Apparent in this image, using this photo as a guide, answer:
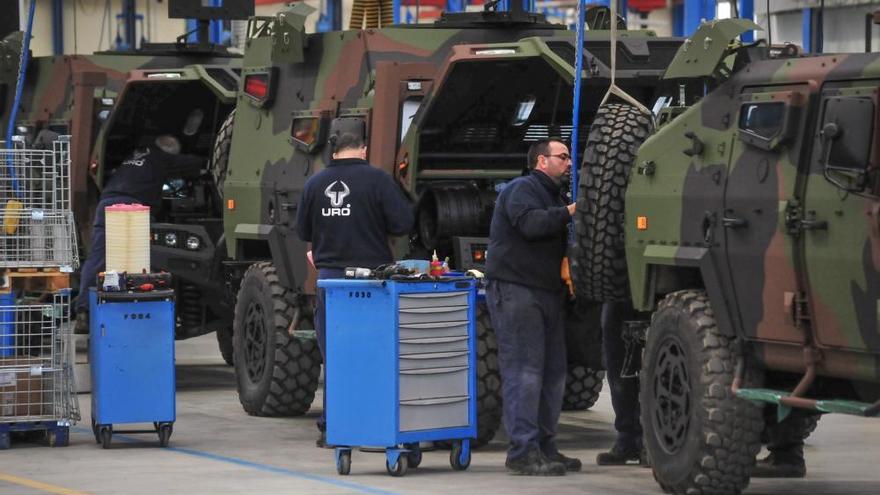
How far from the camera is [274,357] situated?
1354cm

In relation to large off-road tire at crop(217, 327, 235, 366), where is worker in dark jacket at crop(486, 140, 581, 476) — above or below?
above

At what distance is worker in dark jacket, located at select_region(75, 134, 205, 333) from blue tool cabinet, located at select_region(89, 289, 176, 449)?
346 cm

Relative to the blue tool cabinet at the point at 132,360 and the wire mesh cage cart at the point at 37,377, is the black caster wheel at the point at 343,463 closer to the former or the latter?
the blue tool cabinet at the point at 132,360

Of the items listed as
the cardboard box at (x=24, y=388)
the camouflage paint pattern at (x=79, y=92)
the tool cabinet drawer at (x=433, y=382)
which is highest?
the camouflage paint pattern at (x=79, y=92)

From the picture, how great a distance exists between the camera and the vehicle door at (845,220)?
828cm

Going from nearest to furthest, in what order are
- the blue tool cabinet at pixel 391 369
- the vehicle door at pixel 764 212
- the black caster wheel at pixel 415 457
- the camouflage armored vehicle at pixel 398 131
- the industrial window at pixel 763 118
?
the vehicle door at pixel 764 212, the industrial window at pixel 763 118, the blue tool cabinet at pixel 391 369, the black caster wheel at pixel 415 457, the camouflage armored vehicle at pixel 398 131

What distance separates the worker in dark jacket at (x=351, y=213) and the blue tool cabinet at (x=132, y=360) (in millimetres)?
1024

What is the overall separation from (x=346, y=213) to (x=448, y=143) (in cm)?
159

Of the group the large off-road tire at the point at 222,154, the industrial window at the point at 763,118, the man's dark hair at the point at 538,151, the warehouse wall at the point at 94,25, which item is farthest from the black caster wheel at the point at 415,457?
the warehouse wall at the point at 94,25

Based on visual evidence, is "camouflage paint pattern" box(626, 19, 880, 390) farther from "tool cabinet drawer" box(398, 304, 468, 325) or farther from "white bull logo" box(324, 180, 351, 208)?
"white bull logo" box(324, 180, 351, 208)

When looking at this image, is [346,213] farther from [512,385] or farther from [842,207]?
[842,207]

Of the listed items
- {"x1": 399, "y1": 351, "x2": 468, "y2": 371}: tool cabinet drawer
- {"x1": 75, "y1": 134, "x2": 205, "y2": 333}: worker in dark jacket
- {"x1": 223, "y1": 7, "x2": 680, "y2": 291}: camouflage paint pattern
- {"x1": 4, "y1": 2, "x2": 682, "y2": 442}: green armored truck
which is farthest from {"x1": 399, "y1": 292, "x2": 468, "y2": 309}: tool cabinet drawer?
{"x1": 75, "y1": 134, "x2": 205, "y2": 333}: worker in dark jacket

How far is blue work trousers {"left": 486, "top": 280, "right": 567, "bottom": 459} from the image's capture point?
34.3 feet

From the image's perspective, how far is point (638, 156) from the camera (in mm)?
9992
